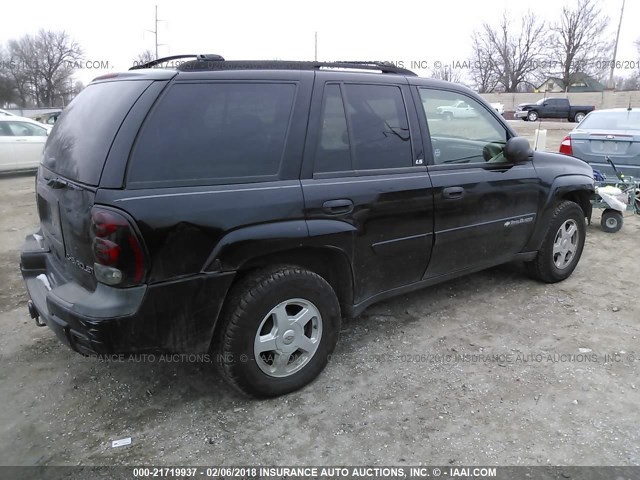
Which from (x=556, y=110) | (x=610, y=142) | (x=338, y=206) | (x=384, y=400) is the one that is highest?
(x=556, y=110)

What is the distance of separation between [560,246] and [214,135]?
363cm

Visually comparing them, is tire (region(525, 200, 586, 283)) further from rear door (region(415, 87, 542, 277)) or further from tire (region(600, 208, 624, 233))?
tire (region(600, 208, 624, 233))

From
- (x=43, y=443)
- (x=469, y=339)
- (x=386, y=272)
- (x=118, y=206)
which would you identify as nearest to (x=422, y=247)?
(x=386, y=272)

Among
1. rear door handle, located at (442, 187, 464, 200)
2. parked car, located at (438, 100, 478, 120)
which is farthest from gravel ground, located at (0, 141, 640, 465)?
parked car, located at (438, 100, 478, 120)

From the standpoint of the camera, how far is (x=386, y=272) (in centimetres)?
347

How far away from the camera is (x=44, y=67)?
5422 cm

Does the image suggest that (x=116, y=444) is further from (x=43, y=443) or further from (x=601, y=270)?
(x=601, y=270)

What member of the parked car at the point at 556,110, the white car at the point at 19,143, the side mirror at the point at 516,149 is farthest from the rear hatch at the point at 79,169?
the parked car at the point at 556,110

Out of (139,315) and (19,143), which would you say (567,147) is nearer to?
(139,315)

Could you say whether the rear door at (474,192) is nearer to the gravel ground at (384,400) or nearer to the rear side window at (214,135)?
the gravel ground at (384,400)

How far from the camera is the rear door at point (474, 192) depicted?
3688 millimetres

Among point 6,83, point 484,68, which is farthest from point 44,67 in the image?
point 484,68

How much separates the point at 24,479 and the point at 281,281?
1.58m

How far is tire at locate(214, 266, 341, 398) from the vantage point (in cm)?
278
